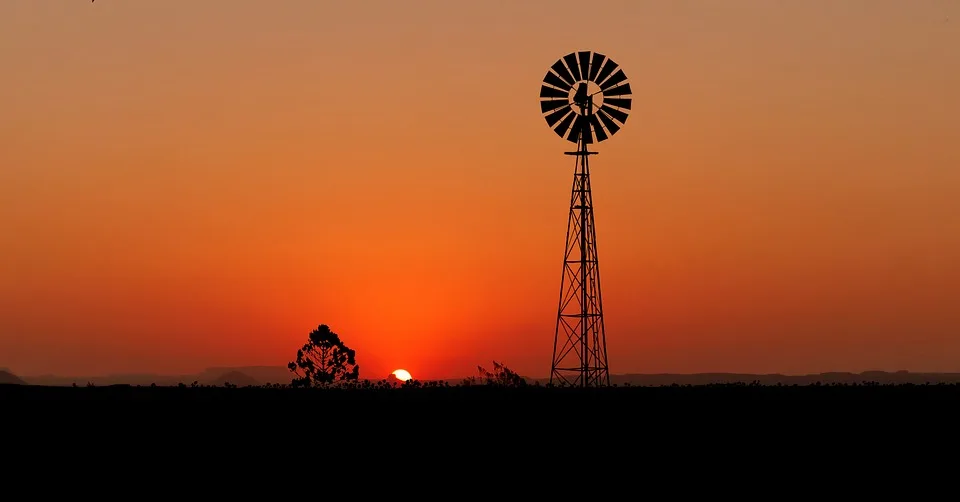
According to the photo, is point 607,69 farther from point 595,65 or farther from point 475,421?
point 475,421

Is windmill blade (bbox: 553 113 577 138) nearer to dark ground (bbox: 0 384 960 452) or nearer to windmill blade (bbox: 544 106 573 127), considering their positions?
windmill blade (bbox: 544 106 573 127)

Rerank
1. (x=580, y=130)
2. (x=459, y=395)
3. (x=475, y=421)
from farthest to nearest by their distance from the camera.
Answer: (x=580, y=130)
(x=459, y=395)
(x=475, y=421)

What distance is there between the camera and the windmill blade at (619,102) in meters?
60.9

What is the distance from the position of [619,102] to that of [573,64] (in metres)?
2.88

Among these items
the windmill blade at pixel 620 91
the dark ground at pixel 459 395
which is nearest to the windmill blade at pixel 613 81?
the windmill blade at pixel 620 91

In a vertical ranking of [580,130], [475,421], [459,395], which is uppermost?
[580,130]

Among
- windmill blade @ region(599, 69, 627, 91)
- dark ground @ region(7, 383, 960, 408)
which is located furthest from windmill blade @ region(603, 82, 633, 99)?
dark ground @ region(7, 383, 960, 408)

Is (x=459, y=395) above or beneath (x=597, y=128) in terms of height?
beneath

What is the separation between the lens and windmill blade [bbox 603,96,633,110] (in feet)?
200

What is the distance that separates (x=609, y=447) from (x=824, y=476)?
20.0 feet

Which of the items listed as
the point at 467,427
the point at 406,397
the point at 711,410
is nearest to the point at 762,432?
the point at 711,410

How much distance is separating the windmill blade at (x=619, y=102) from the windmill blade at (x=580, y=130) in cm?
157

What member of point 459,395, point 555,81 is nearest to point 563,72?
point 555,81

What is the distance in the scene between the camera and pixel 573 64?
60.8m
